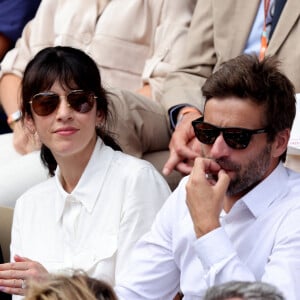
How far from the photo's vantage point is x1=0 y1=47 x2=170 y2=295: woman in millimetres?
2764

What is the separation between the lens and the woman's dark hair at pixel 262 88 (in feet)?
7.39

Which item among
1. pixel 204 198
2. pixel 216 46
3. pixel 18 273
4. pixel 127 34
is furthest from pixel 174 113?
pixel 204 198

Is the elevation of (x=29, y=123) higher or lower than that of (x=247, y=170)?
lower

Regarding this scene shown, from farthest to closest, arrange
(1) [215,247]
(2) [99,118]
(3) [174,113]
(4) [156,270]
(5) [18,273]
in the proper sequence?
(3) [174,113], (2) [99,118], (5) [18,273], (4) [156,270], (1) [215,247]

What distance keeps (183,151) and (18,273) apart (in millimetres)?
672

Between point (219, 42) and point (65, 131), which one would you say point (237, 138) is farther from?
point (219, 42)

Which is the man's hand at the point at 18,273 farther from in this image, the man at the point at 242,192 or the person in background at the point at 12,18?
the person in background at the point at 12,18

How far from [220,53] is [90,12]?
0.84 m

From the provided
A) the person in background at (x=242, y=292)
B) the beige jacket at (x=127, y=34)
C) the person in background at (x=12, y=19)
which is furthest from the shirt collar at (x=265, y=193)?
the person in background at (x=12, y=19)

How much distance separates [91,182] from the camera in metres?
2.88

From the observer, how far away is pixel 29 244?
2.95 m

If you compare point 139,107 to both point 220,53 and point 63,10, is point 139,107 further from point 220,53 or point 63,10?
point 63,10

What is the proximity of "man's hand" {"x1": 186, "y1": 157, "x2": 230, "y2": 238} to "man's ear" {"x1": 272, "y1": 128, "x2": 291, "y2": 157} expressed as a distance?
6.6 inches

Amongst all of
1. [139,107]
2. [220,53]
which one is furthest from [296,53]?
[139,107]
